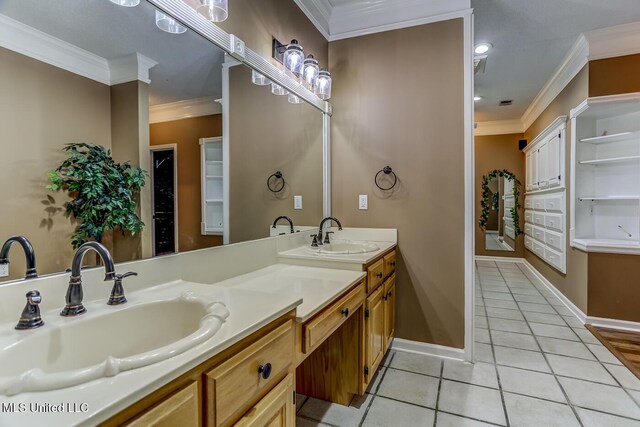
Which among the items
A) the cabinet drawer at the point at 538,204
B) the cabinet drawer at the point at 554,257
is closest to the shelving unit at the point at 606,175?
the cabinet drawer at the point at 554,257

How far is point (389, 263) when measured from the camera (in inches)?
89.7

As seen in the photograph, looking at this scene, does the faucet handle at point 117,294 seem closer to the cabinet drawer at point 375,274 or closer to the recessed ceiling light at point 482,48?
the cabinet drawer at point 375,274

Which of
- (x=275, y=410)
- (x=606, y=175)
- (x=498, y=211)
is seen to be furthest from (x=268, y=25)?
(x=498, y=211)

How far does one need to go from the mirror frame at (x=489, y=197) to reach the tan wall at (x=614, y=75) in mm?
3005

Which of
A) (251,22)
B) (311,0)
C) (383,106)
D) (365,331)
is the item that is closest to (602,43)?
(383,106)

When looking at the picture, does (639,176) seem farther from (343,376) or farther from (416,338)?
(343,376)

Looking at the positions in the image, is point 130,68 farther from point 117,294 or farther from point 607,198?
point 607,198

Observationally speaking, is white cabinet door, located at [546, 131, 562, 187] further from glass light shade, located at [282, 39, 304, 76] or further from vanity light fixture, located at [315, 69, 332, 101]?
glass light shade, located at [282, 39, 304, 76]

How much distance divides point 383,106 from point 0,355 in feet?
8.07

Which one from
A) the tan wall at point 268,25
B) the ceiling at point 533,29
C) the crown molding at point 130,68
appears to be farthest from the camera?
the ceiling at point 533,29

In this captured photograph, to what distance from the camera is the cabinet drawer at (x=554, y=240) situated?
3.68 meters

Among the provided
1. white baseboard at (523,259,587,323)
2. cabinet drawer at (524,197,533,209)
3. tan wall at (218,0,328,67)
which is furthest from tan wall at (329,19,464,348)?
cabinet drawer at (524,197,533,209)

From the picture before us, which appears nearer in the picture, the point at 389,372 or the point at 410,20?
the point at 389,372

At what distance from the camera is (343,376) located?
1.78m
